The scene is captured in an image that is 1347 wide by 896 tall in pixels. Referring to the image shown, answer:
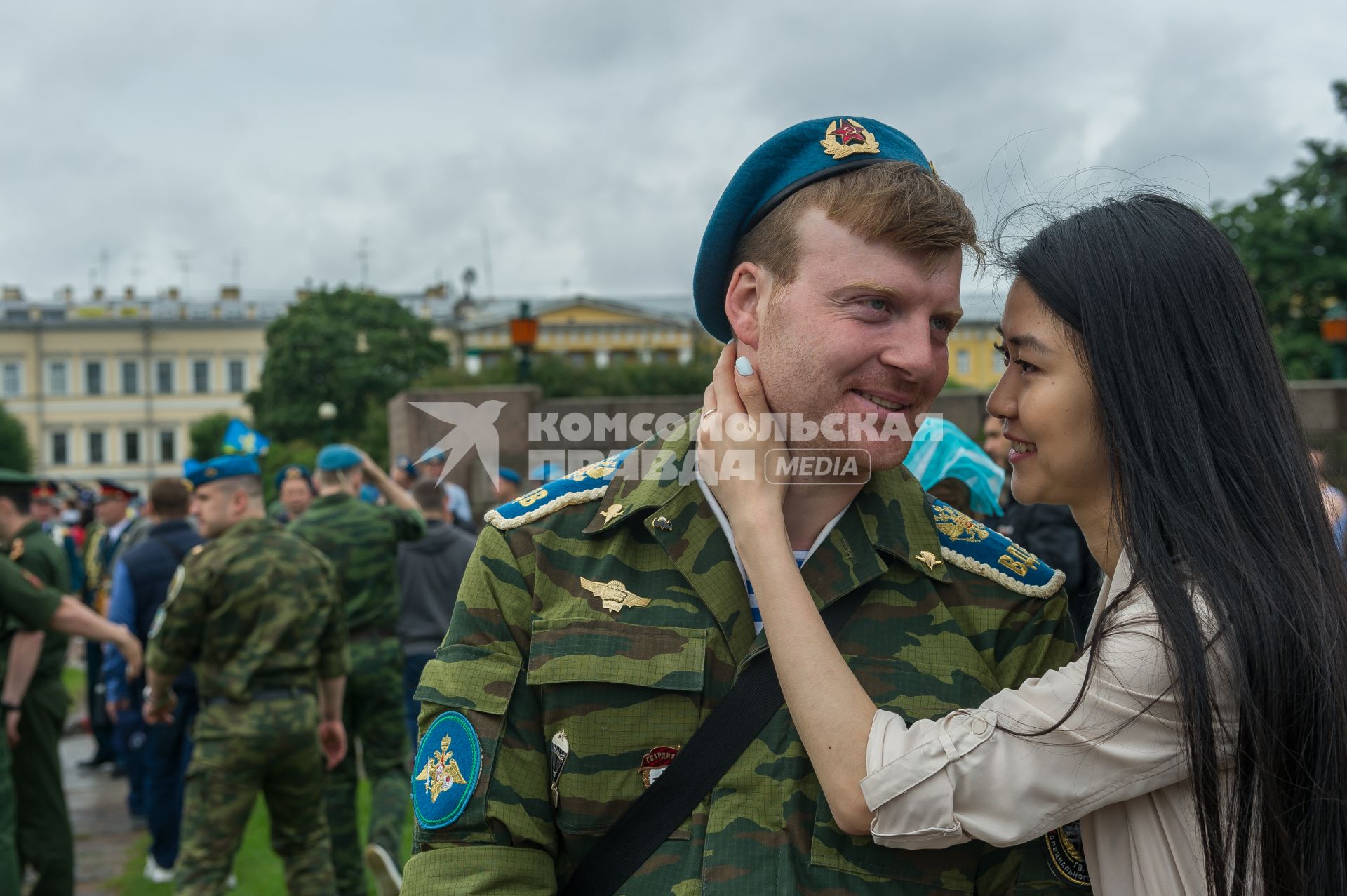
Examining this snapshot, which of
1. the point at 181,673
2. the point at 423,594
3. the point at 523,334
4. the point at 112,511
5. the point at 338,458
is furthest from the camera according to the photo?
the point at 523,334

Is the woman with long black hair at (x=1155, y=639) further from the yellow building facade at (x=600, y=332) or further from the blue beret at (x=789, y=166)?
the yellow building facade at (x=600, y=332)

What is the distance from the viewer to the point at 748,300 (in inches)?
95.7

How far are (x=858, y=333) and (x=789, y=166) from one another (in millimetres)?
393

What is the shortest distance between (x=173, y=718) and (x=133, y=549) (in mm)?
1154

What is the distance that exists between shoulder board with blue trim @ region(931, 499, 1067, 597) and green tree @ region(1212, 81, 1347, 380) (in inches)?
1178

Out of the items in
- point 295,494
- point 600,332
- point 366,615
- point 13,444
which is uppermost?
point 600,332

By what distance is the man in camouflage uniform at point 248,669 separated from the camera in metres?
5.75

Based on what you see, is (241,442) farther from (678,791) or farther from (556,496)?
(678,791)

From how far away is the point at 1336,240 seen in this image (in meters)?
30.0

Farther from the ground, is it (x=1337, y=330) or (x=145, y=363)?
(x=1337, y=330)

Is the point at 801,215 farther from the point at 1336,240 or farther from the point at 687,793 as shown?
the point at 1336,240

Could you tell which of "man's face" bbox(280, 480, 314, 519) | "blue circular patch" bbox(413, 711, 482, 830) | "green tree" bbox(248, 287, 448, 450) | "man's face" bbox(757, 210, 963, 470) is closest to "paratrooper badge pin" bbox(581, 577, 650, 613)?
"blue circular patch" bbox(413, 711, 482, 830)

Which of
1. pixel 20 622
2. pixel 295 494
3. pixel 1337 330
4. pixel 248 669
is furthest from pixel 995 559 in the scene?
pixel 1337 330

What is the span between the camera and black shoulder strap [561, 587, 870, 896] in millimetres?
2100
